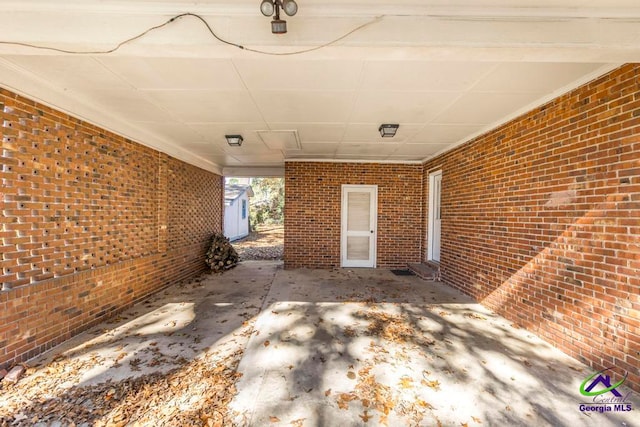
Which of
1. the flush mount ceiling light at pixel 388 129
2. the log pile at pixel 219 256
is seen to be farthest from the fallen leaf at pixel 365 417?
the log pile at pixel 219 256

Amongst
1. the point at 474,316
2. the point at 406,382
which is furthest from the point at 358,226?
the point at 406,382

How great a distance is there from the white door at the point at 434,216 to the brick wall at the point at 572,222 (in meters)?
1.88

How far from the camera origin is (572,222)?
8.36ft

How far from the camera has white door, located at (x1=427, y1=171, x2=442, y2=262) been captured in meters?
5.88

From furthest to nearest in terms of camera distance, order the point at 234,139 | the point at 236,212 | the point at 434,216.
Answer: the point at 236,212, the point at 434,216, the point at 234,139

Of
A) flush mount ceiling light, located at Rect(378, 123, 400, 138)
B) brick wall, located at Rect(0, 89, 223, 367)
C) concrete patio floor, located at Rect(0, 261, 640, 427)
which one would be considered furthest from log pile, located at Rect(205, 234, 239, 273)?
flush mount ceiling light, located at Rect(378, 123, 400, 138)

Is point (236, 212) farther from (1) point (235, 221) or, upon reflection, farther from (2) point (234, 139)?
(2) point (234, 139)

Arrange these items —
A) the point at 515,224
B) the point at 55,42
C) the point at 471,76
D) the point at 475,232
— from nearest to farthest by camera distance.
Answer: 1. the point at 55,42
2. the point at 471,76
3. the point at 515,224
4. the point at 475,232

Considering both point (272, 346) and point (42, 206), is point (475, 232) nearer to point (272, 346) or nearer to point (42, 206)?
point (272, 346)

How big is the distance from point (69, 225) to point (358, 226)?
5.35 metres

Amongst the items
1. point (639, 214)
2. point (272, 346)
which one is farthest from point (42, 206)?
point (639, 214)

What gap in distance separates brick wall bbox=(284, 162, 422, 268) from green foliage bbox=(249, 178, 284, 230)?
13459 mm

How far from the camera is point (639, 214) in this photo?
2025mm

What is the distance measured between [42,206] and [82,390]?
193 cm
